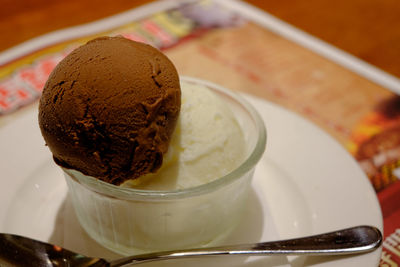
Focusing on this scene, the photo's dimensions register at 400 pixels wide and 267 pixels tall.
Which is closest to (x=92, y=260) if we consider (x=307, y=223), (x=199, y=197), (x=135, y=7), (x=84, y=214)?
(x=84, y=214)

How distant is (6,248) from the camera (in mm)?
638

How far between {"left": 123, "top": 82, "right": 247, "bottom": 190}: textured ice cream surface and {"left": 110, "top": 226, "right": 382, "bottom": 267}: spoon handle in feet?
0.36

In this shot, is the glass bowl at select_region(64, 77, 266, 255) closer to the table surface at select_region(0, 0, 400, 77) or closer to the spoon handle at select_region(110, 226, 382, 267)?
the spoon handle at select_region(110, 226, 382, 267)

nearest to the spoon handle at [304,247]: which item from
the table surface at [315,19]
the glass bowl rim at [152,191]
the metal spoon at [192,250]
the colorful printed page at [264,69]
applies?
the metal spoon at [192,250]

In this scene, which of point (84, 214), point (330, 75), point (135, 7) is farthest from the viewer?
point (135, 7)

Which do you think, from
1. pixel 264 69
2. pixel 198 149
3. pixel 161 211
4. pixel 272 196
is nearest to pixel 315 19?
pixel 264 69

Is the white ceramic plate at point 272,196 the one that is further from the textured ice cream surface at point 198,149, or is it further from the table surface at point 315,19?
the table surface at point 315,19

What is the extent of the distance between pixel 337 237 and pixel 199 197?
0.25 metres

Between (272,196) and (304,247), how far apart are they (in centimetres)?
18

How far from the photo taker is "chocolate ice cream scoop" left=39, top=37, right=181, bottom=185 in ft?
1.95

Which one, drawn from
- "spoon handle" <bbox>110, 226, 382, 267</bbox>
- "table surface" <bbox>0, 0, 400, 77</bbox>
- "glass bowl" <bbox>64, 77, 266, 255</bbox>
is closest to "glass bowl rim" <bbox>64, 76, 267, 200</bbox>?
"glass bowl" <bbox>64, 77, 266, 255</bbox>

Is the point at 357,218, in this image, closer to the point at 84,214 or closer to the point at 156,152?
the point at 156,152

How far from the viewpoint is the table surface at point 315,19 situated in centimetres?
141

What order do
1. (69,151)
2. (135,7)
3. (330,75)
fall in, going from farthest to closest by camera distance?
1. (135,7)
2. (330,75)
3. (69,151)
